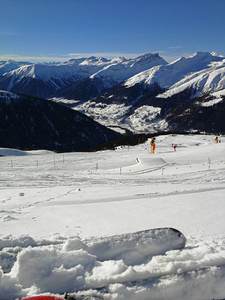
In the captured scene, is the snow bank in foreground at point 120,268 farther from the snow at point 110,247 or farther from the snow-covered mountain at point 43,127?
the snow-covered mountain at point 43,127

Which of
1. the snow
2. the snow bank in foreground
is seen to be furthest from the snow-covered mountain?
the snow bank in foreground

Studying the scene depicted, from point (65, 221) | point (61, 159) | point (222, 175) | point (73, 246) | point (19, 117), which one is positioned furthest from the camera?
point (19, 117)

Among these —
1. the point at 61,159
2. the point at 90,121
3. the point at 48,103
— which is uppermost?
the point at 48,103

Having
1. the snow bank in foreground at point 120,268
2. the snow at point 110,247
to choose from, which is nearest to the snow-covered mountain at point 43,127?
the snow at point 110,247

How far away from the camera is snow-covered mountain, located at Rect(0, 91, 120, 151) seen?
136875 mm

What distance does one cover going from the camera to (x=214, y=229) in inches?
279

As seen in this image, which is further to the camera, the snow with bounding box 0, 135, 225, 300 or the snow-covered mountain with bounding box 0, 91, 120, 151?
the snow-covered mountain with bounding box 0, 91, 120, 151

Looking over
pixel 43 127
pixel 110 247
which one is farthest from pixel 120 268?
pixel 43 127

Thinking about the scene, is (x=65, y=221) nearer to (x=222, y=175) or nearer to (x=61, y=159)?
(x=222, y=175)

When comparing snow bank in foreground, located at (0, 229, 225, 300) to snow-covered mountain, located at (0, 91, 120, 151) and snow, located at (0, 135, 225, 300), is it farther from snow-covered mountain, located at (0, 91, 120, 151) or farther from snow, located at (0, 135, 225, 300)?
snow-covered mountain, located at (0, 91, 120, 151)

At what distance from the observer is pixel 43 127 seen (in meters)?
147

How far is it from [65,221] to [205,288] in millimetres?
5027

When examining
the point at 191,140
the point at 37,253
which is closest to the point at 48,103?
the point at 191,140

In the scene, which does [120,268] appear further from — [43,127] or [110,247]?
[43,127]
